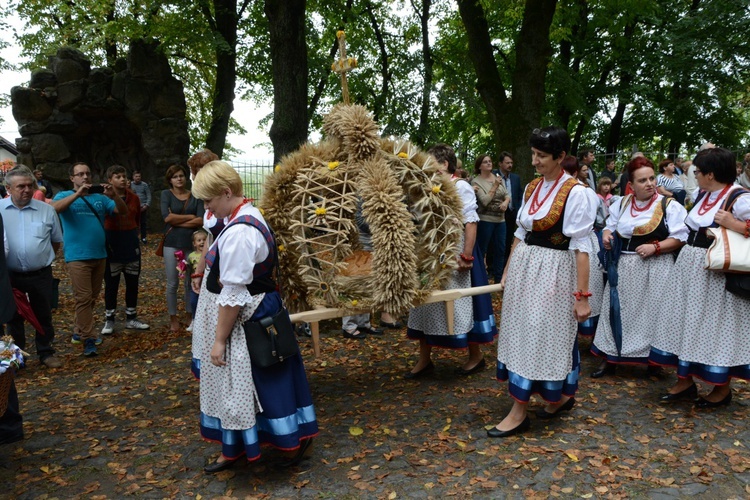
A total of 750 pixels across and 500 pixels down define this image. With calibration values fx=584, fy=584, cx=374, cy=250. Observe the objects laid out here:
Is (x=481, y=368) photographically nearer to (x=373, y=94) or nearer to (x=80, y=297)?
(x=80, y=297)

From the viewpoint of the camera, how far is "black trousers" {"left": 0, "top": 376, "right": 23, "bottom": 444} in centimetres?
449

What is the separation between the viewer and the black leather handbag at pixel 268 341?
11.7 feet

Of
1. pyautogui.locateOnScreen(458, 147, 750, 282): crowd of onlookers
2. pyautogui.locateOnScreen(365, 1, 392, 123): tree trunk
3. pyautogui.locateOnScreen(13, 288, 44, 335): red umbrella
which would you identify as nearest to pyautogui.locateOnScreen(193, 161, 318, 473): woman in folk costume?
pyautogui.locateOnScreen(13, 288, 44, 335): red umbrella

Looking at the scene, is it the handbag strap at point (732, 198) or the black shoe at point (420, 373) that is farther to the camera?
the black shoe at point (420, 373)

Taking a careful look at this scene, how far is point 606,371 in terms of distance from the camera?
18.9ft

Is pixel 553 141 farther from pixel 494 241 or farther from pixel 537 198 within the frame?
pixel 494 241

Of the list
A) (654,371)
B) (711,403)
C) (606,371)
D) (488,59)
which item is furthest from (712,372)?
(488,59)

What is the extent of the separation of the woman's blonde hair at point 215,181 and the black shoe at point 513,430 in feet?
8.46

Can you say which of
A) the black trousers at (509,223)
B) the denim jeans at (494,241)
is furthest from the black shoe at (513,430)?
the black trousers at (509,223)

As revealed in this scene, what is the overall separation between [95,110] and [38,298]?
14.5 m

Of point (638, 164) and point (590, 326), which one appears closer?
point (638, 164)

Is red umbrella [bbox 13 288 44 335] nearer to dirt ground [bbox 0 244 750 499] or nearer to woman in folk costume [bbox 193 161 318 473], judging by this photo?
dirt ground [bbox 0 244 750 499]

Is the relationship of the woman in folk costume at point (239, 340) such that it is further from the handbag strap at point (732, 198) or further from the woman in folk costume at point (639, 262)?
the handbag strap at point (732, 198)

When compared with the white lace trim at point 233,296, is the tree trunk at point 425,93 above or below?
above
